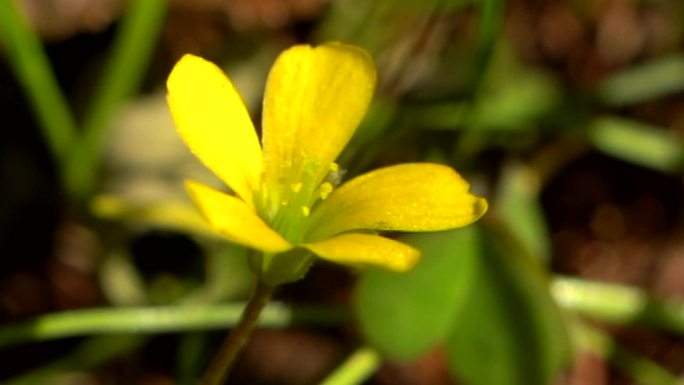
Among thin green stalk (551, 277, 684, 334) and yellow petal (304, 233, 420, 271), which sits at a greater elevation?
yellow petal (304, 233, 420, 271)

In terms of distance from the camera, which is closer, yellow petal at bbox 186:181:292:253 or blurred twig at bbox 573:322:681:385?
yellow petal at bbox 186:181:292:253

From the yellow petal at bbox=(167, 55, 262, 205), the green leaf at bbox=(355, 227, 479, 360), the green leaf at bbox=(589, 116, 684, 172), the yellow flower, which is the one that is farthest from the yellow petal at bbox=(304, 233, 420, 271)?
the green leaf at bbox=(589, 116, 684, 172)

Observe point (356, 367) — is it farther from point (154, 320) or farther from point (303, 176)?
point (303, 176)

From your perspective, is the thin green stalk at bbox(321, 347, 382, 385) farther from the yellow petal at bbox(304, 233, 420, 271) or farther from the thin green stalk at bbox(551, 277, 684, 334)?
the yellow petal at bbox(304, 233, 420, 271)

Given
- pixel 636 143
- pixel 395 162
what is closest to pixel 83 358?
pixel 395 162

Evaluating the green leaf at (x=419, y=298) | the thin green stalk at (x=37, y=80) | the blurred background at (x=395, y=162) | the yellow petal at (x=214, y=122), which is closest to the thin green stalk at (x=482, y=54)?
the blurred background at (x=395, y=162)

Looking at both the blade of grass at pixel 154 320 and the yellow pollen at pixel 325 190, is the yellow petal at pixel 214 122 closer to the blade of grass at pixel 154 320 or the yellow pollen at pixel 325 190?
the yellow pollen at pixel 325 190

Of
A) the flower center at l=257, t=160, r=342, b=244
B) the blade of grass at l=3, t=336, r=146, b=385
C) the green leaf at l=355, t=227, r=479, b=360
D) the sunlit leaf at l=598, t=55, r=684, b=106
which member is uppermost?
the flower center at l=257, t=160, r=342, b=244

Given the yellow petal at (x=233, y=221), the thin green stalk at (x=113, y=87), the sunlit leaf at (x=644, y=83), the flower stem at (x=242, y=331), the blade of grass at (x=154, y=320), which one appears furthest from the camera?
the sunlit leaf at (x=644, y=83)
